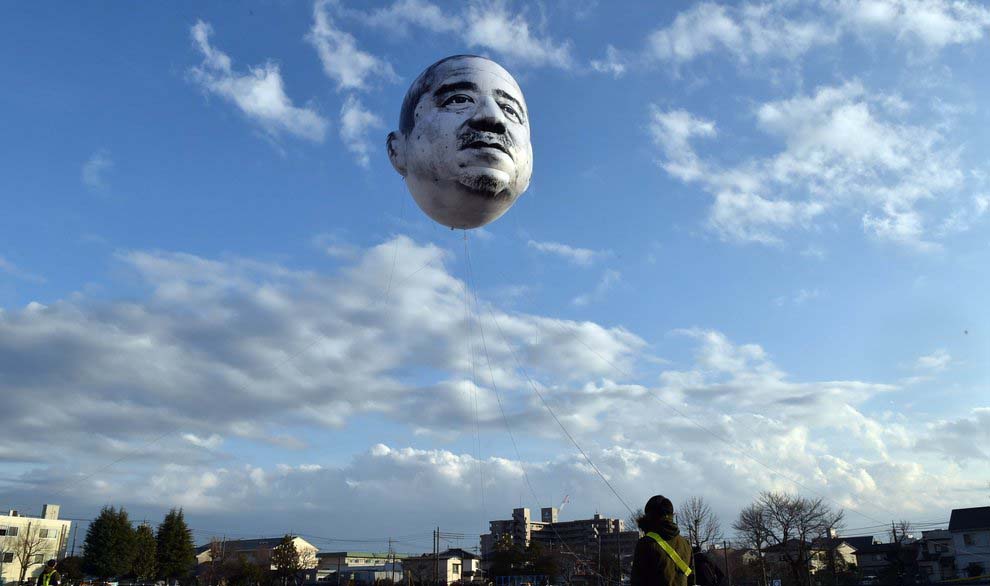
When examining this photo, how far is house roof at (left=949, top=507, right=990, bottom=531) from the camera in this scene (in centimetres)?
7056

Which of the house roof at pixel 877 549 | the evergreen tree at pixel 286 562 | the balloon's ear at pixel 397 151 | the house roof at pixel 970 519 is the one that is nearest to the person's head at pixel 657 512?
the balloon's ear at pixel 397 151

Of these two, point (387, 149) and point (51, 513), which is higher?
point (387, 149)

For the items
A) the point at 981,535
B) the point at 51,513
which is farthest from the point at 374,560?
the point at 981,535

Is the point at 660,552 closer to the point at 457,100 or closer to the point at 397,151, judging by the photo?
the point at 457,100

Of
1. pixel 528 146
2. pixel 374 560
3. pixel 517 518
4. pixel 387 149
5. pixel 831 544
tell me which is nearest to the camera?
pixel 528 146

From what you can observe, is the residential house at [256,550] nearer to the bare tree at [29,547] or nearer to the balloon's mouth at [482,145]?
the bare tree at [29,547]

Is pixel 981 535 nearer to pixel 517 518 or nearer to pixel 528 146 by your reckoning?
pixel 528 146

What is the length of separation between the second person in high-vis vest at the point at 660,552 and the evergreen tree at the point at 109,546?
67510 mm

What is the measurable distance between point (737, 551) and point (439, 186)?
105 meters

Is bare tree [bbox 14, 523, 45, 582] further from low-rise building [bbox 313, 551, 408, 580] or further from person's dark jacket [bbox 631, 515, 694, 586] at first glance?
person's dark jacket [bbox 631, 515, 694, 586]

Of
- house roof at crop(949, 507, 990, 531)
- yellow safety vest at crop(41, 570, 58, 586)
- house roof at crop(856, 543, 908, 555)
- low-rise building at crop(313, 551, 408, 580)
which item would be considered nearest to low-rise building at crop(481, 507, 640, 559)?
low-rise building at crop(313, 551, 408, 580)

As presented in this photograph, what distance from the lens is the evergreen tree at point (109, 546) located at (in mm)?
61062

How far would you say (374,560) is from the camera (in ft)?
436

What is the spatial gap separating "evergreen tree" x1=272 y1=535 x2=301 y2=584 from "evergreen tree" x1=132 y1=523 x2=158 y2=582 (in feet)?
41.7
